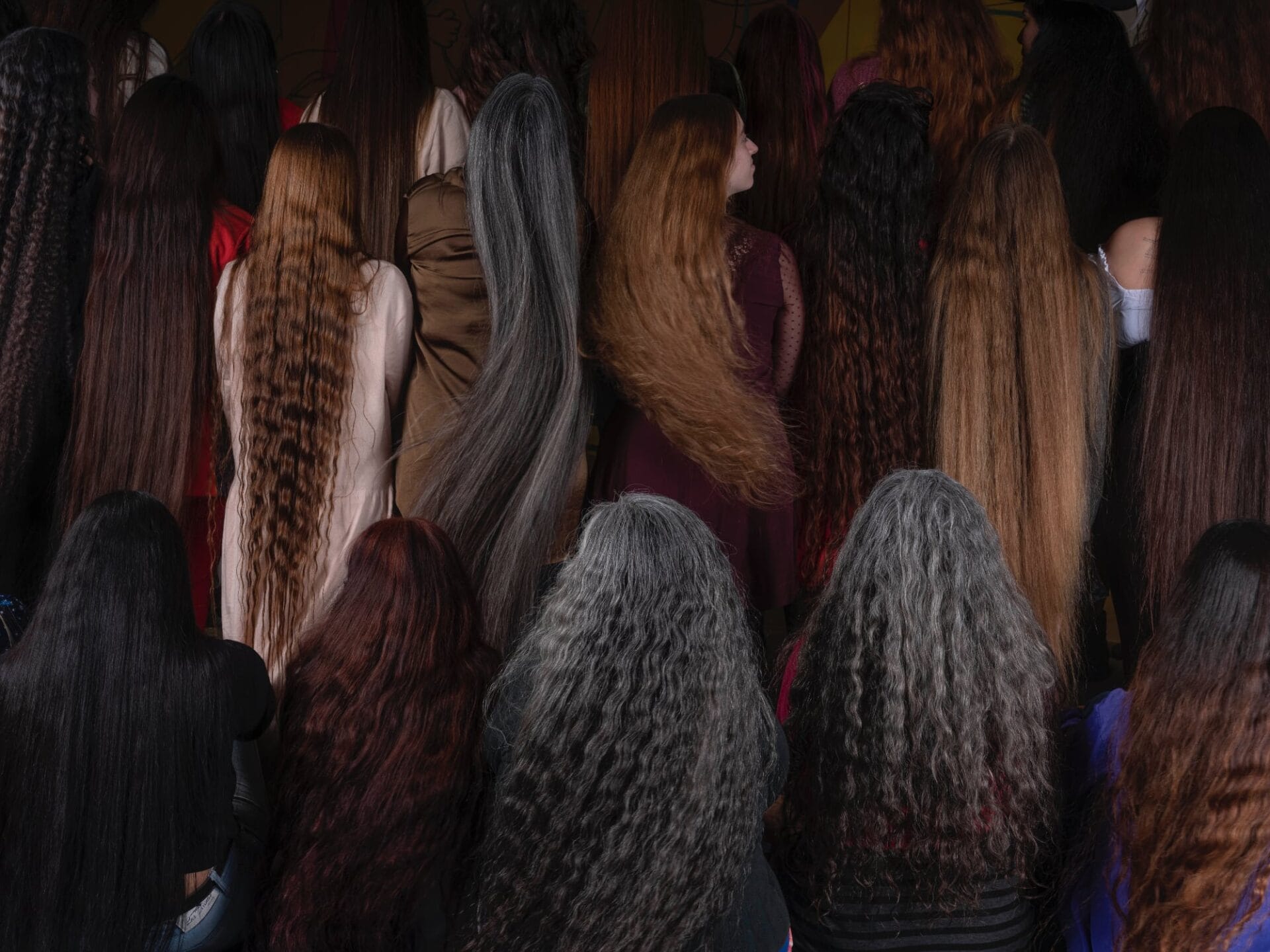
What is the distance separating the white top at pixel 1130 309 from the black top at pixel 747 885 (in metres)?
1.43

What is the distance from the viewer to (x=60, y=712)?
2.06 metres

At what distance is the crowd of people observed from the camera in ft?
6.73

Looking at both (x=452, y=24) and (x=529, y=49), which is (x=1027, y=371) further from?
(x=452, y=24)

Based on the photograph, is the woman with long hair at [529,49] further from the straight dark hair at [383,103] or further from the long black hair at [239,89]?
the long black hair at [239,89]

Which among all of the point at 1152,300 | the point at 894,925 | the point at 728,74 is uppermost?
the point at 728,74

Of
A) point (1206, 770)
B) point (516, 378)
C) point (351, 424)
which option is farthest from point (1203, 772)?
point (351, 424)

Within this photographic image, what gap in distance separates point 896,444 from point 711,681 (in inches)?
42.7

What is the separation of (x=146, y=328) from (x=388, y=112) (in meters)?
0.78

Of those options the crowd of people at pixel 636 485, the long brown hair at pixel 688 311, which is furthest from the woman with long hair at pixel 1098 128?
the long brown hair at pixel 688 311

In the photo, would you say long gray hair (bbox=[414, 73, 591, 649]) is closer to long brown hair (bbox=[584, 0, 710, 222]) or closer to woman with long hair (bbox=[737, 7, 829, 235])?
long brown hair (bbox=[584, 0, 710, 222])

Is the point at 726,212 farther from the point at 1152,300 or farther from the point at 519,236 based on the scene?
the point at 1152,300

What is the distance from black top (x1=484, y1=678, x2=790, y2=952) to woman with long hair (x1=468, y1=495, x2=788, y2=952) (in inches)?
0.5

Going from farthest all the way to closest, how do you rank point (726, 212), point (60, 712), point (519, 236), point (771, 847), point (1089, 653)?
point (1089, 653)
point (726, 212)
point (519, 236)
point (771, 847)
point (60, 712)

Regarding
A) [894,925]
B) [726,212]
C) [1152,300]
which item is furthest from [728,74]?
[894,925]
